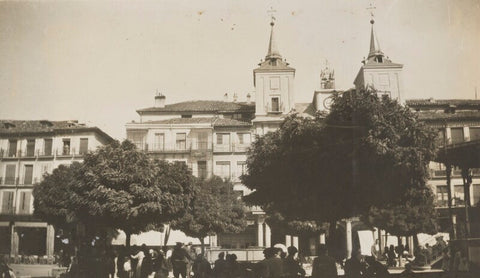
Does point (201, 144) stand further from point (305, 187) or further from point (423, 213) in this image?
point (305, 187)

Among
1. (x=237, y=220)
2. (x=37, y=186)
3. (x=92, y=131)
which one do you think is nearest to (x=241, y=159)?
(x=237, y=220)

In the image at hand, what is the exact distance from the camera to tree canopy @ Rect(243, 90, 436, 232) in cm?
1675

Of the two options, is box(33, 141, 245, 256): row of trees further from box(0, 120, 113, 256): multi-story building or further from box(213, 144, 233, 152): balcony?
box(0, 120, 113, 256): multi-story building

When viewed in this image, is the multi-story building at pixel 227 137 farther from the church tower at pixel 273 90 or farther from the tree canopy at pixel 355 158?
the tree canopy at pixel 355 158

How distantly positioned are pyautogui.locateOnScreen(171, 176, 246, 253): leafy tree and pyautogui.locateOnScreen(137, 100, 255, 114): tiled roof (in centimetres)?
1360

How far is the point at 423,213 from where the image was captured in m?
30.8

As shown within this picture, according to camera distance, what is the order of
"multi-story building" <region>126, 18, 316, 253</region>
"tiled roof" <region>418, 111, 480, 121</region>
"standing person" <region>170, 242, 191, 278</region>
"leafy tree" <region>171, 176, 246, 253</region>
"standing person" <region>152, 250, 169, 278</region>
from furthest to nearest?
"multi-story building" <region>126, 18, 316, 253</region>, "tiled roof" <region>418, 111, 480, 121</region>, "leafy tree" <region>171, 176, 246, 253</region>, "standing person" <region>170, 242, 191, 278</region>, "standing person" <region>152, 250, 169, 278</region>

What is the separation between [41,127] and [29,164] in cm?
378

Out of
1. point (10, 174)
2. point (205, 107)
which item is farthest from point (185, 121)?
point (10, 174)

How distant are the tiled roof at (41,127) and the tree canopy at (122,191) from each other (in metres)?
25.7

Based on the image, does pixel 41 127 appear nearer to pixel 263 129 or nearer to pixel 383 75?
pixel 263 129

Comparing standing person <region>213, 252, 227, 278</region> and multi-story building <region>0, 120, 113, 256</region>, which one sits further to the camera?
multi-story building <region>0, 120, 113, 256</region>

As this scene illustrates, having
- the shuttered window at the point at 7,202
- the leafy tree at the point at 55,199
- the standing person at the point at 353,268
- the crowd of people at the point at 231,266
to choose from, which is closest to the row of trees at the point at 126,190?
the crowd of people at the point at 231,266

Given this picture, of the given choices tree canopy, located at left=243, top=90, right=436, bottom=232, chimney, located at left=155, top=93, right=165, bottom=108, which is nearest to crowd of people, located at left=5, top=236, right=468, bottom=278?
tree canopy, located at left=243, top=90, right=436, bottom=232
